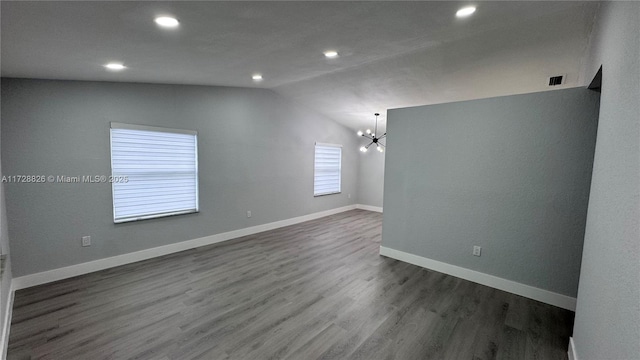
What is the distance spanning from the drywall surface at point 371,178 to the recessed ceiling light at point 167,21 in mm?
6436

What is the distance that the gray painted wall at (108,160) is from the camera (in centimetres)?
296

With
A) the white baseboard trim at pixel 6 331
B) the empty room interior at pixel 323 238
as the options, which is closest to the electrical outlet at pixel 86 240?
the empty room interior at pixel 323 238

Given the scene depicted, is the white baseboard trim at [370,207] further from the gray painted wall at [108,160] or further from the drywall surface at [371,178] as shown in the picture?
the gray painted wall at [108,160]

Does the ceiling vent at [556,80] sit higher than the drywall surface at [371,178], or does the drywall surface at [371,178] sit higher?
the ceiling vent at [556,80]

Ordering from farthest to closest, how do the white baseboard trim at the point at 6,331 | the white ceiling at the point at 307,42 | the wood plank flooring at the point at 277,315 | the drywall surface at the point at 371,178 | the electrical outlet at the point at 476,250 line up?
the drywall surface at the point at 371,178
the electrical outlet at the point at 476,250
the wood plank flooring at the point at 277,315
the white baseboard trim at the point at 6,331
the white ceiling at the point at 307,42

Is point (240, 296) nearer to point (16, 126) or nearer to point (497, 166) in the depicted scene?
point (16, 126)

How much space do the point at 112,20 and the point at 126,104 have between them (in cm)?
220

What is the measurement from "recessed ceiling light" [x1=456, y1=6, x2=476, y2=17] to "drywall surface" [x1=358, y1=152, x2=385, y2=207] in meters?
5.55

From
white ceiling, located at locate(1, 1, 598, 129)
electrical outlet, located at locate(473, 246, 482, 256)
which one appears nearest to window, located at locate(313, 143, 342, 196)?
white ceiling, located at locate(1, 1, 598, 129)

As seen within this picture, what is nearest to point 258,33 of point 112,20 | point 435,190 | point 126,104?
point 112,20

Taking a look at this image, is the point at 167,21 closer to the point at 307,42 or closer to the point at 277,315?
the point at 307,42

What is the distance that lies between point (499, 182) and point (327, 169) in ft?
14.4

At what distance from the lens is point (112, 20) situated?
177cm

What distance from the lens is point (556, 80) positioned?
364 cm
